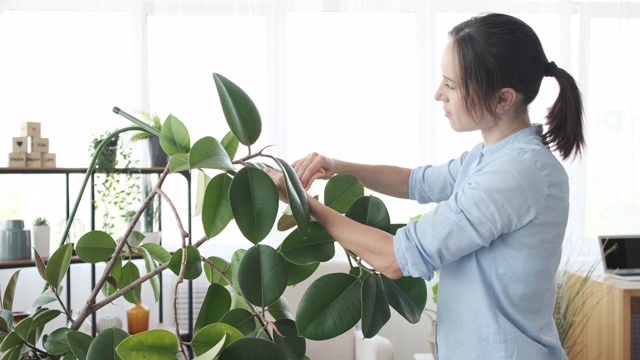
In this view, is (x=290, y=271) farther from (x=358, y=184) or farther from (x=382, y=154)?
(x=382, y=154)

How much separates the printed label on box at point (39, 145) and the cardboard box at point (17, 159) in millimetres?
51

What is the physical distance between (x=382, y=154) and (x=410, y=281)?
2.85 m

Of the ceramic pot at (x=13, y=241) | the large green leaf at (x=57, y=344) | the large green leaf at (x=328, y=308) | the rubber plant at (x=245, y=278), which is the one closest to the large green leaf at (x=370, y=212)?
the rubber plant at (x=245, y=278)

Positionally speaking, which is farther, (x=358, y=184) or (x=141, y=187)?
(x=141, y=187)

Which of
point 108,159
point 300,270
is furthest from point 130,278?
point 108,159

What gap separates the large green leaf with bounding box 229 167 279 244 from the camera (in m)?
0.94

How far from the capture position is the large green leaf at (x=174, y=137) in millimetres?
1146

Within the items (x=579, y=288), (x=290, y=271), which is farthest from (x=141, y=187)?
(x=290, y=271)

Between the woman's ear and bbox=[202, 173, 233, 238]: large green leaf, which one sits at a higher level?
the woman's ear

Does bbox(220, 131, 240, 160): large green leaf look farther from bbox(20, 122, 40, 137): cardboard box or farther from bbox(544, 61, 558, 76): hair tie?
bbox(20, 122, 40, 137): cardboard box

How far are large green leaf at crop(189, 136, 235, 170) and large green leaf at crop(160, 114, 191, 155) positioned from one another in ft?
0.80

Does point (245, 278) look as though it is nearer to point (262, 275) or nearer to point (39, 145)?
point (262, 275)

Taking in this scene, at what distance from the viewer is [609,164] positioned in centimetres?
412

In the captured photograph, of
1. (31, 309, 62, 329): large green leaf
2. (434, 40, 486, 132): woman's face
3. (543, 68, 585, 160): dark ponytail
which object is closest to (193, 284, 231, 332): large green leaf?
(31, 309, 62, 329): large green leaf
